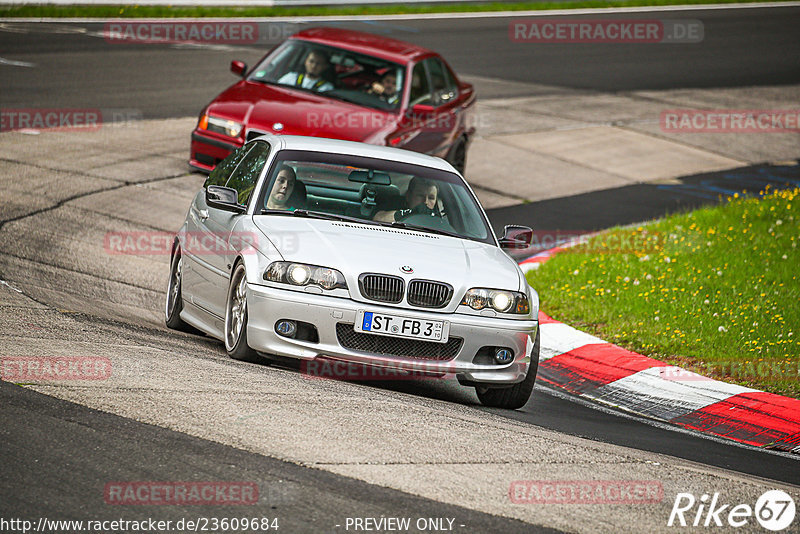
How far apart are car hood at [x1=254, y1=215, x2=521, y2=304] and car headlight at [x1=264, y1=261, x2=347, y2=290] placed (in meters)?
0.03

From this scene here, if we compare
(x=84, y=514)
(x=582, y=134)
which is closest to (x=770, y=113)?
(x=582, y=134)

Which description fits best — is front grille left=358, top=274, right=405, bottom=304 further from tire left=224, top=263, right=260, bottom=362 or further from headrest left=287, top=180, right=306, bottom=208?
headrest left=287, top=180, right=306, bottom=208

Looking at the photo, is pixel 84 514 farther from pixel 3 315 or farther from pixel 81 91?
pixel 81 91

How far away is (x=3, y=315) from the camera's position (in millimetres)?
7184

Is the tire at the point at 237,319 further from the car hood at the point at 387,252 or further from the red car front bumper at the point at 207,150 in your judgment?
the red car front bumper at the point at 207,150

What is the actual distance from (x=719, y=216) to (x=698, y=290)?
3512mm

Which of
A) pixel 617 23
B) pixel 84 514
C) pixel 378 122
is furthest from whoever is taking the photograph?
pixel 617 23

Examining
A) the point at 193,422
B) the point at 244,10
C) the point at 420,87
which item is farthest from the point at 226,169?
the point at 244,10

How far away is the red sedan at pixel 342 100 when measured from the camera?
1288cm

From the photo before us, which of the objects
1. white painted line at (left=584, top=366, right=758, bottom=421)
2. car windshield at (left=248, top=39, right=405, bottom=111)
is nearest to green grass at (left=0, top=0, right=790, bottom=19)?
car windshield at (left=248, top=39, right=405, bottom=111)

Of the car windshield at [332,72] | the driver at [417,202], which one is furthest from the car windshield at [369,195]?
the car windshield at [332,72]

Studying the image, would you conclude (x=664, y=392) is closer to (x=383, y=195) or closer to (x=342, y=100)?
(x=383, y=195)

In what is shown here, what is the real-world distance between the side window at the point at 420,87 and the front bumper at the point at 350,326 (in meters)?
Result: 7.20

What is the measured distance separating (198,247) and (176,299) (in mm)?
598
